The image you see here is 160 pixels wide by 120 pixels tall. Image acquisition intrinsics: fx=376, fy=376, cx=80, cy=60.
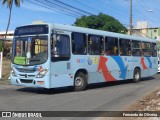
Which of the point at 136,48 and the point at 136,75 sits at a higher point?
the point at 136,48

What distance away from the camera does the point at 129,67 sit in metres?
22.6

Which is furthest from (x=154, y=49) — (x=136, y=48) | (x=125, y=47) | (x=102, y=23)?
(x=102, y=23)

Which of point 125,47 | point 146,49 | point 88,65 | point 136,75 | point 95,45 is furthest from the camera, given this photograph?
point 146,49

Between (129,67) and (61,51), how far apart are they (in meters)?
7.64

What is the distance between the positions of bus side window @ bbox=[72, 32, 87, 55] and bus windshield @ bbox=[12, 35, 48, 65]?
1825mm

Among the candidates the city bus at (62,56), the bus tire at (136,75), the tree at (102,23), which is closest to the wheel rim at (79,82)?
the city bus at (62,56)

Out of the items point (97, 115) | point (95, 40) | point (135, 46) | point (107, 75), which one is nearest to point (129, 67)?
point (135, 46)

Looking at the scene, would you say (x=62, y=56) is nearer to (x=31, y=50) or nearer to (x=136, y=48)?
(x=31, y=50)

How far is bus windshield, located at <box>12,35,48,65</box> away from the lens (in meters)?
15.5

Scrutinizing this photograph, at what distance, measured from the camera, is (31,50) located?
15.8 meters

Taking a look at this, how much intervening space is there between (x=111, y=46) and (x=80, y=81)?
3729 mm

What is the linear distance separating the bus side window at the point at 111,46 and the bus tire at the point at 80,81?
2.65m

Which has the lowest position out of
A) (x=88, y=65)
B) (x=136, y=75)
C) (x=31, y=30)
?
(x=136, y=75)

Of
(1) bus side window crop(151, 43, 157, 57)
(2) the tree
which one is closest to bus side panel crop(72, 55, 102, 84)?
(1) bus side window crop(151, 43, 157, 57)
